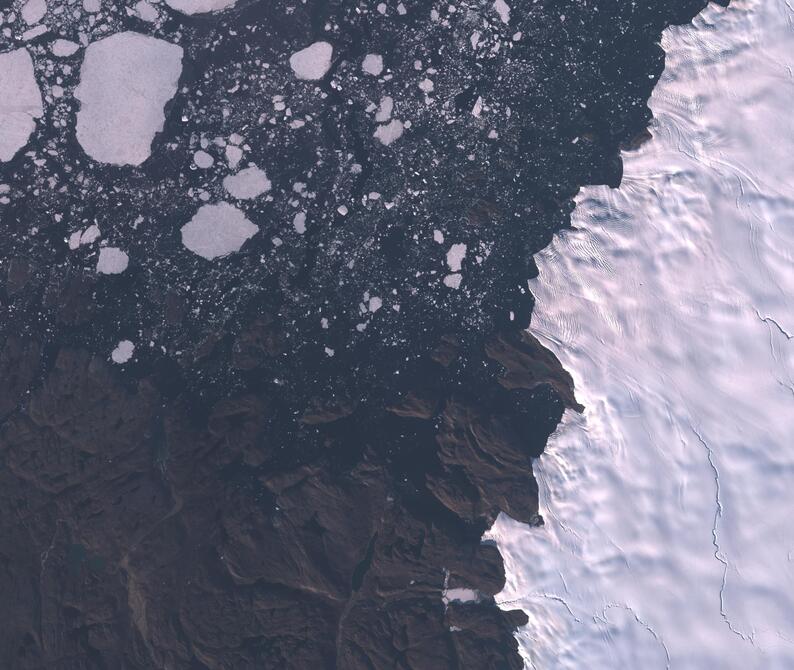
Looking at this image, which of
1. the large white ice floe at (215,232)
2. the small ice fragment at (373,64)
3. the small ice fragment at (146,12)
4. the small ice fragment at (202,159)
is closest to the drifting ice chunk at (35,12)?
the small ice fragment at (146,12)

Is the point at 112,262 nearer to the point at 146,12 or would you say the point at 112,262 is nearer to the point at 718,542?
the point at 146,12

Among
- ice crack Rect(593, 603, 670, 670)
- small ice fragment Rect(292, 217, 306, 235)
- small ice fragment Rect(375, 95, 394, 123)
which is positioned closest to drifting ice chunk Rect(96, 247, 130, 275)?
small ice fragment Rect(292, 217, 306, 235)

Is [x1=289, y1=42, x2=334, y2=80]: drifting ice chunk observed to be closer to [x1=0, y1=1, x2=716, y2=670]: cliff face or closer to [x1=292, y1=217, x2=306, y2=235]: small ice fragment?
[x1=0, y1=1, x2=716, y2=670]: cliff face

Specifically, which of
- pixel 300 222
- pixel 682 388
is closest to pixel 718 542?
pixel 682 388

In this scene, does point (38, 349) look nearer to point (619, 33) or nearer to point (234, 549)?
point (234, 549)

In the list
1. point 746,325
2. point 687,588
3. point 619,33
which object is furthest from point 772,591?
point 619,33
